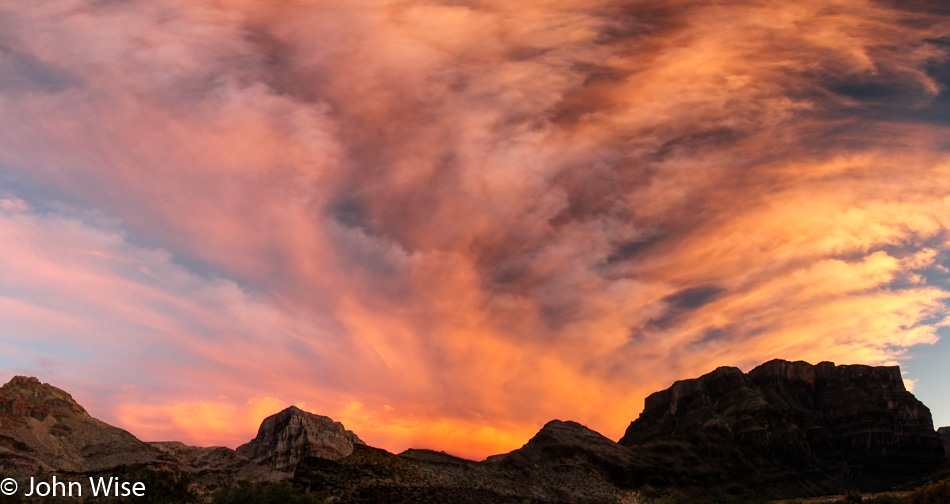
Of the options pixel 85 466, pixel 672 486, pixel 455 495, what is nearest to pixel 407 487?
pixel 455 495

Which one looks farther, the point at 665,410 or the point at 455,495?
the point at 665,410

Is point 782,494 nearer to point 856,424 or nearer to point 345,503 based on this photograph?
point 856,424

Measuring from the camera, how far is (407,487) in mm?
72375

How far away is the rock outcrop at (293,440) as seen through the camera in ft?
503

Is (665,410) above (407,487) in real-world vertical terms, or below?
above

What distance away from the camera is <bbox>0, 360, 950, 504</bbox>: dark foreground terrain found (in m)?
74.3

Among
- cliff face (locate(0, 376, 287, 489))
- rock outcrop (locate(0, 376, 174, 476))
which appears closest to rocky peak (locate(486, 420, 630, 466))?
cliff face (locate(0, 376, 287, 489))

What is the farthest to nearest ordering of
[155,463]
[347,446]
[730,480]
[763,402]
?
[347,446] → [763,402] → [730,480] → [155,463]

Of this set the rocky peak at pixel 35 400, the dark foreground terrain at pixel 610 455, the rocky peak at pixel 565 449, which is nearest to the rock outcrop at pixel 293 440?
the dark foreground terrain at pixel 610 455

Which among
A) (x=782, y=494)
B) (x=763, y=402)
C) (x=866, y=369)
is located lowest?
(x=782, y=494)

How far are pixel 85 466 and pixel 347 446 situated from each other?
2746 inches

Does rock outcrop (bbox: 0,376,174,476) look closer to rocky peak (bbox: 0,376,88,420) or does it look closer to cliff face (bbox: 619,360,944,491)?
rocky peak (bbox: 0,376,88,420)

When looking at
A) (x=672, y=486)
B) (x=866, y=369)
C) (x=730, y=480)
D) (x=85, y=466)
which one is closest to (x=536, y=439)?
(x=672, y=486)

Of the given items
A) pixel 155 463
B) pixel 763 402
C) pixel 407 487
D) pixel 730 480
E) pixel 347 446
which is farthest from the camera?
pixel 347 446
